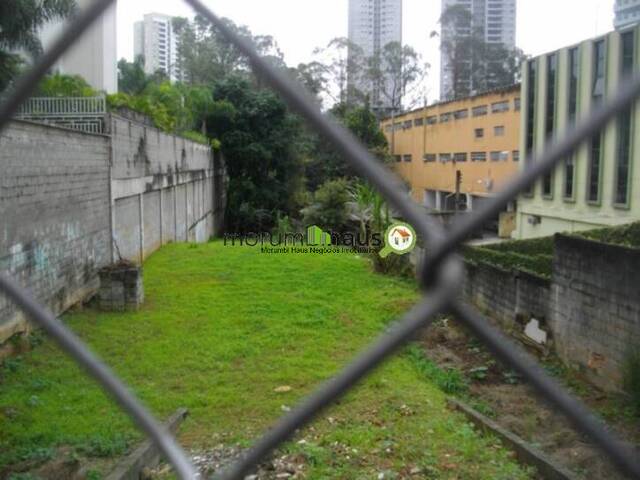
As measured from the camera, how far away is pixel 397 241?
9531mm

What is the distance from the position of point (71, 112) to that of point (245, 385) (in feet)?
18.0

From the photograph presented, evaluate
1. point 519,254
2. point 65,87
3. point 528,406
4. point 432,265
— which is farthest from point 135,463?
point 65,87

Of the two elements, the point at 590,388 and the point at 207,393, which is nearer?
the point at 207,393

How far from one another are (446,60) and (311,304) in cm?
1002

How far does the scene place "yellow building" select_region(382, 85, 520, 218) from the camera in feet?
21.1

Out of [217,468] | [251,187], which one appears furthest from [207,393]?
[251,187]

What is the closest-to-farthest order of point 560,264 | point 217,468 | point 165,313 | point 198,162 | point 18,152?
point 217,468 < point 18,152 < point 560,264 < point 165,313 < point 198,162

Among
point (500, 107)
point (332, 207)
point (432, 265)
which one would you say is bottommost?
point (332, 207)

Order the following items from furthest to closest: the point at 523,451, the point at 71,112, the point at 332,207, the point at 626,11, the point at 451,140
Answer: the point at 332,207, the point at 451,140, the point at 71,112, the point at 523,451, the point at 626,11

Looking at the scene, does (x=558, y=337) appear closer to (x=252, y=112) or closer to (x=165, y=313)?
(x=165, y=313)

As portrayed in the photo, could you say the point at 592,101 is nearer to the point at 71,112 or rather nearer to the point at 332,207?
the point at 71,112

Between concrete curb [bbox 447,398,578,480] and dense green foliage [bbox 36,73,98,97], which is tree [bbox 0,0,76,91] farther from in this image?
concrete curb [bbox 447,398,578,480]

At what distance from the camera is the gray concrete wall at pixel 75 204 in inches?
209

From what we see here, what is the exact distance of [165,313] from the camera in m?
6.86
